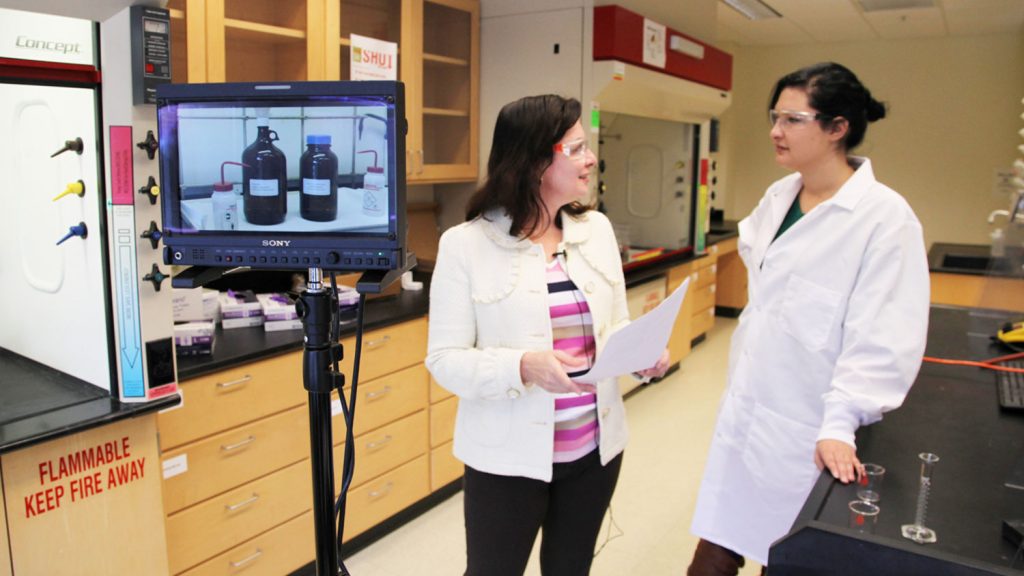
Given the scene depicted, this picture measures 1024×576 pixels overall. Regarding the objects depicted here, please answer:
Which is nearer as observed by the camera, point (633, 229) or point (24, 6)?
point (24, 6)

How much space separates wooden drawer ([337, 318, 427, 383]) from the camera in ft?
7.82

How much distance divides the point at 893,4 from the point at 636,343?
4.44m

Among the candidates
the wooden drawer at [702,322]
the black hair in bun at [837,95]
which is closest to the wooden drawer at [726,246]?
the wooden drawer at [702,322]

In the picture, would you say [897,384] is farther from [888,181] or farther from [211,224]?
[888,181]

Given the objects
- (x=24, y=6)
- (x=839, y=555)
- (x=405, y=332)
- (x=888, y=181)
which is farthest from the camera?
(x=888, y=181)

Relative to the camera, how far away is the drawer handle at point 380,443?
2439 mm

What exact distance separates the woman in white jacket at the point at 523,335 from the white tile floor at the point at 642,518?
3.46ft

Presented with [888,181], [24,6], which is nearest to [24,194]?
[24,6]

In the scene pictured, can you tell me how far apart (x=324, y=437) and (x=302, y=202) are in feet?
0.93

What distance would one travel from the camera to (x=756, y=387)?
1.69 metres

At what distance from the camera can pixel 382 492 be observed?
2514mm

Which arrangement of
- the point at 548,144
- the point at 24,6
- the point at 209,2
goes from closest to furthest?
the point at 24,6 < the point at 548,144 < the point at 209,2

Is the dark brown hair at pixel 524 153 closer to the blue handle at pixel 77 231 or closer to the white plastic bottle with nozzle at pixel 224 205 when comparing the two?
the white plastic bottle with nozzle at pixel 224 205

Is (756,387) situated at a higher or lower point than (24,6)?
lower
